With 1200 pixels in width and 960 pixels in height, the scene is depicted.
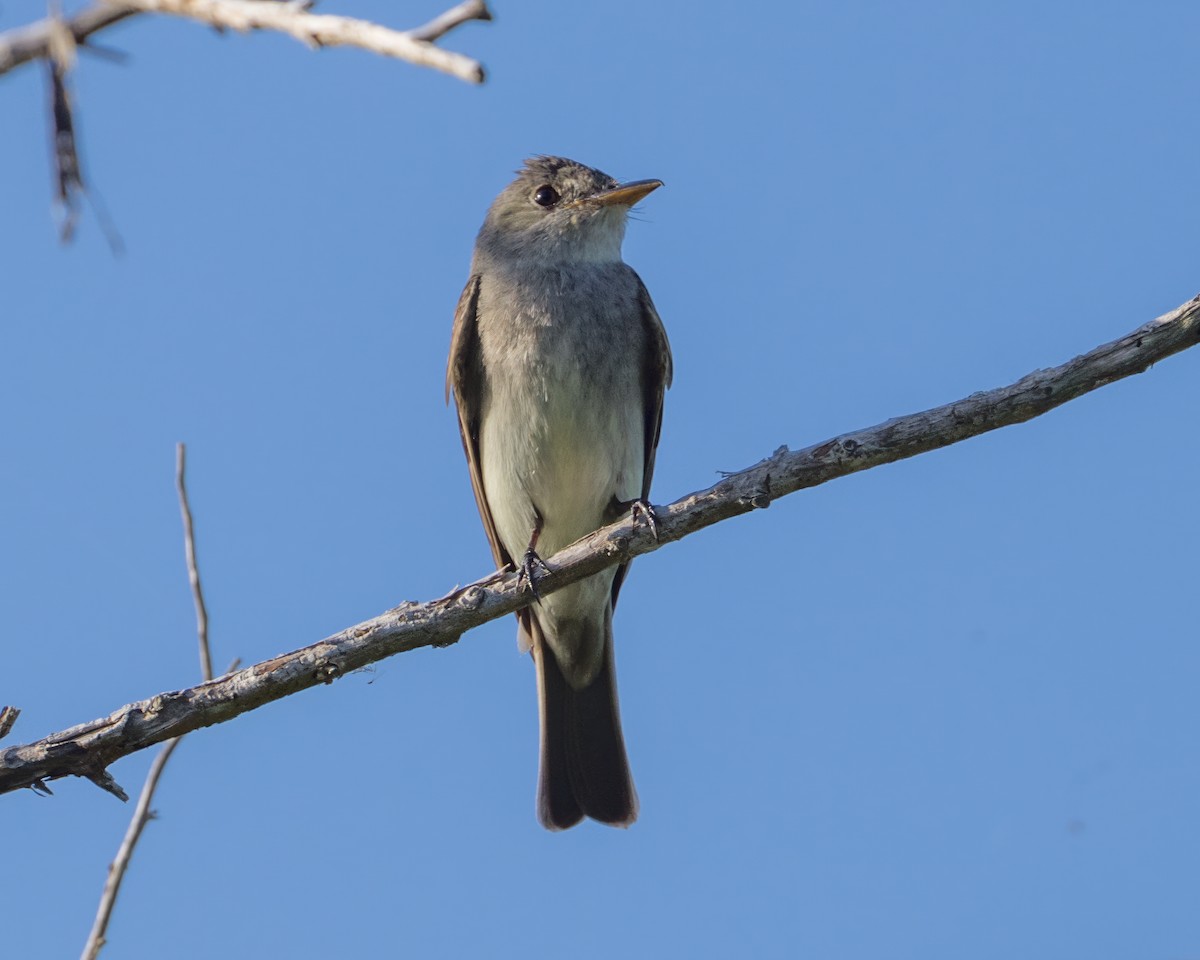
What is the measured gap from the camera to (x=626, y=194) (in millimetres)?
8398

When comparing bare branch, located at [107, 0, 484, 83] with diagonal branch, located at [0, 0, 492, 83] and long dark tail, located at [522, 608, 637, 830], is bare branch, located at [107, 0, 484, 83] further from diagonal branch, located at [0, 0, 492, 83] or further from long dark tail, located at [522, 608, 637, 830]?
long dark tail, located at [522, 608, 637, 830]

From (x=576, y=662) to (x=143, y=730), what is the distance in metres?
3.58

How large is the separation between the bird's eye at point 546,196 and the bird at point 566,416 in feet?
0.04

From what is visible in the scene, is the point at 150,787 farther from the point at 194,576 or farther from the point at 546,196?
the point at 546,196

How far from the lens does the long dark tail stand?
827cm

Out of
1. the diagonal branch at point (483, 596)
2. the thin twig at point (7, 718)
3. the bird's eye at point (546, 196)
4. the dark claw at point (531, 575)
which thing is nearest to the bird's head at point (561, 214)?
the bird's eye at point (546, 196)

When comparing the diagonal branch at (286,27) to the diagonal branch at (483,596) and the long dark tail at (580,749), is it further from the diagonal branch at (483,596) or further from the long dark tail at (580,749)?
the long dark tail at (580,749)

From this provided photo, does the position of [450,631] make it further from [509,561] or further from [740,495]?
[509,561]

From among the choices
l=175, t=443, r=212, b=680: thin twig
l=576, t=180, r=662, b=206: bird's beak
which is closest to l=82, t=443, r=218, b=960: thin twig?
l=175, t=443, r=212, b=680: thin twig

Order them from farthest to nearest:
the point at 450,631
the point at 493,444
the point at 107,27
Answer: the point at 493,444 < the point at 450,631 < the point at 107,27

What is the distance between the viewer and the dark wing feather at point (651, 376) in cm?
817

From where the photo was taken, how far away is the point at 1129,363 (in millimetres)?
5086

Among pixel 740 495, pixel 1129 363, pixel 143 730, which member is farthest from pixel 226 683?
pixel 1129 363

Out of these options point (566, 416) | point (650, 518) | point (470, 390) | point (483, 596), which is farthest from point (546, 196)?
point (483, 596)
